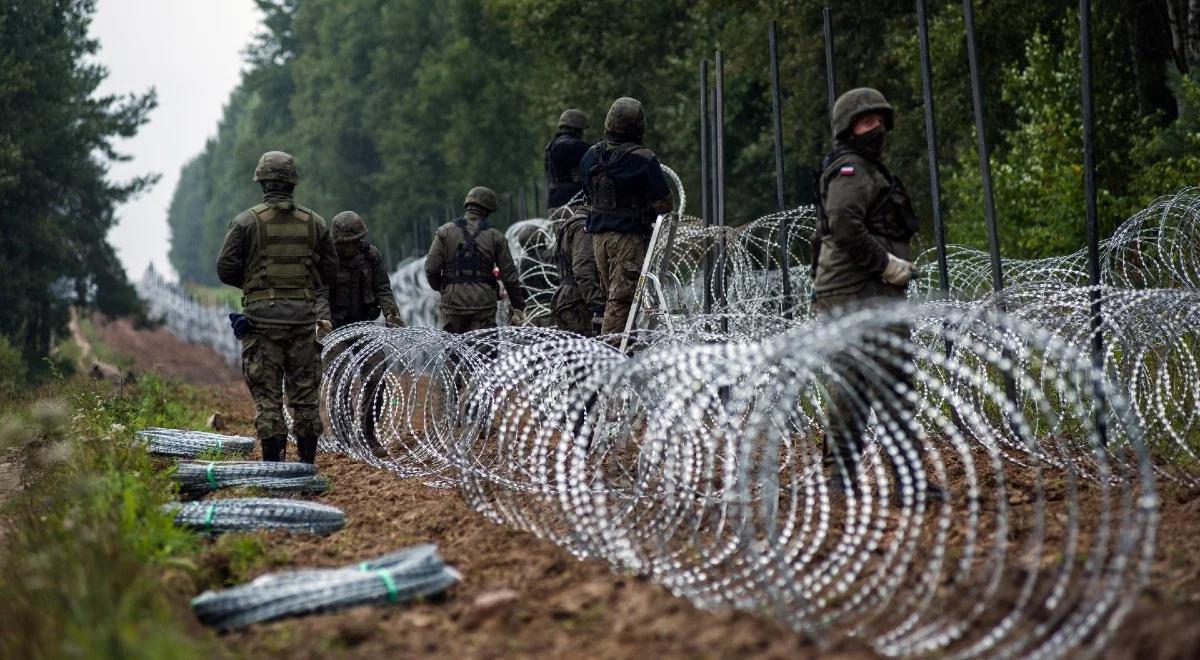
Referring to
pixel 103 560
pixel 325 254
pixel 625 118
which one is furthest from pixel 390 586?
pixel 625 118

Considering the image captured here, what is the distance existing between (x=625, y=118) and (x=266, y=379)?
117 inches

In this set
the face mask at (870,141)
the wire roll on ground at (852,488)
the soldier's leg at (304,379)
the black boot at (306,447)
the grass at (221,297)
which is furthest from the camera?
the grass at (221,297)

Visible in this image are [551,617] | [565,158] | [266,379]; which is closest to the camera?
[551,617]

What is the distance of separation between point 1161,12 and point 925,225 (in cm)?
724

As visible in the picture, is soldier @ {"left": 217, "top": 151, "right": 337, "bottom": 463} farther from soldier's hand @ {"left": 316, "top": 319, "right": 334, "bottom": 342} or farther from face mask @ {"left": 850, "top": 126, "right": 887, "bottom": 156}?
face mask @ {"left": 850, "top": 126, "right": 887, "bottom": 156}

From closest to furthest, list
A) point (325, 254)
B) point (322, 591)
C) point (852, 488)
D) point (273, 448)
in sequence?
point (322, 591) < point (852, 488) < point (273, 448) < point (325, 254)

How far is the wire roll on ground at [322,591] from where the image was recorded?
5.00 meters

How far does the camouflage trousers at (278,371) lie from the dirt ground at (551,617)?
7.17ft

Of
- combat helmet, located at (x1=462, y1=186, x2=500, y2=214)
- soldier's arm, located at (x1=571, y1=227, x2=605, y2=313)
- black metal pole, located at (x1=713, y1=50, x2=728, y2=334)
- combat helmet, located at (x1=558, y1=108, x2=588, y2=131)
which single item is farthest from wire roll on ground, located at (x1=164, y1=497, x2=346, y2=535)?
combat helmet, located at (x1=558, y1=108, x2=588, y2=131)

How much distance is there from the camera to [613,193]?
31.9 feet

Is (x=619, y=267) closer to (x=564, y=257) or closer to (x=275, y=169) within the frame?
(x=564, y=257)

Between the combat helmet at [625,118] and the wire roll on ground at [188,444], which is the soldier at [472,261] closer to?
the combat helmet at [625,118]

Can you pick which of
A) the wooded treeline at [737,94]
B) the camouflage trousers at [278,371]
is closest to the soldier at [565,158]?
the camouflage trousers at [278,371]

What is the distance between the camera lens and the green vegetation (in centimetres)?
2605
